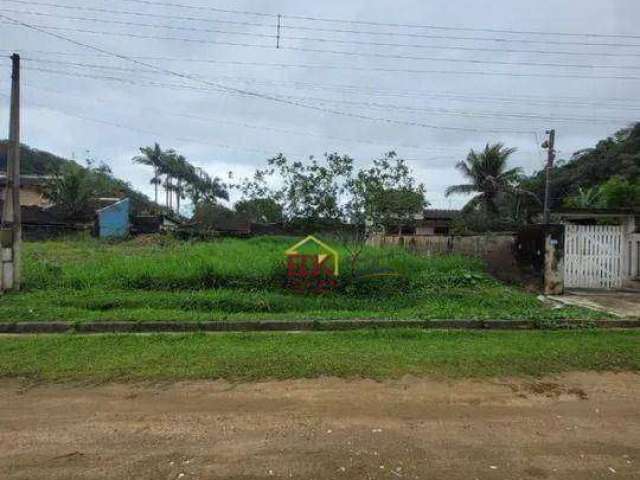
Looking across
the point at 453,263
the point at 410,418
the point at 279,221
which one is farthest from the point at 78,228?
the point at 410,418

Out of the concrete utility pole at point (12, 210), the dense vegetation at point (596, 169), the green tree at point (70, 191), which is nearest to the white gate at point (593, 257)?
the concrete utility pole at point (12, 210)

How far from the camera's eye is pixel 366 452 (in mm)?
3080

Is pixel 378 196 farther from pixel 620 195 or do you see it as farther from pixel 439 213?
pixel 439 213

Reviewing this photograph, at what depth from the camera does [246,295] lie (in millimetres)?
8648

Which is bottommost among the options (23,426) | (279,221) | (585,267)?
(23,426)

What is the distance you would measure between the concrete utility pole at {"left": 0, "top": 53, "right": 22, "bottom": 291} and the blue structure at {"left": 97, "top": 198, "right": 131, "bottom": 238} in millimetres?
19618

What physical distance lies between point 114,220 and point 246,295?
84.1 feet

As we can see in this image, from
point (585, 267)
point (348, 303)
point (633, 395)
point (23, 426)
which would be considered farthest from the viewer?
point (585, 267)

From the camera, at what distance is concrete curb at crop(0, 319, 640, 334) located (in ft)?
22.5

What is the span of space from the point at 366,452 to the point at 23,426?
107 inches

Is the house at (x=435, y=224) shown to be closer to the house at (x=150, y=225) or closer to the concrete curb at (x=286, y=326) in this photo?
the house at (x=150, y=225)

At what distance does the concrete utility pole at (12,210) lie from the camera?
884 centimetres

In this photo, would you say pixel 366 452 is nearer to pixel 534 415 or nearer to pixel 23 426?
pixel 534 415

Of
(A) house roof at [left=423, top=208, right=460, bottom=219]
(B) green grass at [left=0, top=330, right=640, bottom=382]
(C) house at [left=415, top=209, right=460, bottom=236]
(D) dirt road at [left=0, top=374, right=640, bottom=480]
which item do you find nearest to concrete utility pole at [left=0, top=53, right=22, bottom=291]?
(B) green grass at [left=0, top=330, right=640, bottom=382]
